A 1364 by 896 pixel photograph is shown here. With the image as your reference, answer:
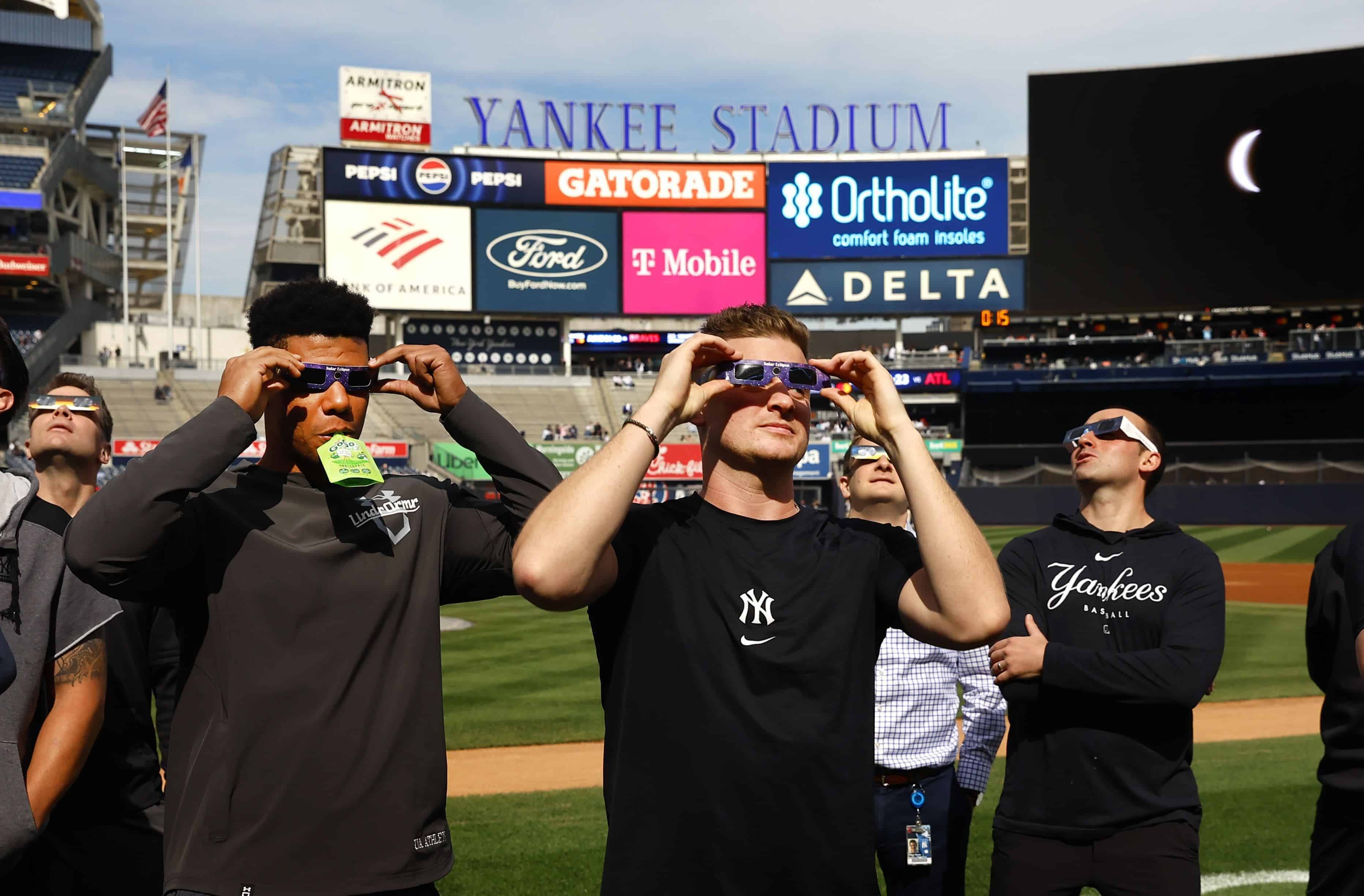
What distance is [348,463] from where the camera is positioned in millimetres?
2938

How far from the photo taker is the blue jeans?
4422 mm

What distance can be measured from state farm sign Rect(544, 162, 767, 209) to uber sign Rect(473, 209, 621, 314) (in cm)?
79

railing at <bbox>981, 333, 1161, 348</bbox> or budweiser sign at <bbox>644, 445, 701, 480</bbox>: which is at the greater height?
railing at <bbox>981, 333, 1161, 348</bbox>

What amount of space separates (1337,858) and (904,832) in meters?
1.41

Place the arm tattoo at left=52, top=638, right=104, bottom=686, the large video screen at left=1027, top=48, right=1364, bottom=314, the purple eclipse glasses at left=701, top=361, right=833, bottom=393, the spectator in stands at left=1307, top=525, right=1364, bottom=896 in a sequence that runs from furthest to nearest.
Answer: the large video screen at left=1027, top=48, right=1364, bottom=314, the spectator in stands at left=1307, top=525, right=1364, bottom=896, the arm tattoo at left=52, top=638, right=104, bottom=686, the purple eclipse glasses at left=701, top=361, right=833, bottom=393

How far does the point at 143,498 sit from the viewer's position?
8.99 feet

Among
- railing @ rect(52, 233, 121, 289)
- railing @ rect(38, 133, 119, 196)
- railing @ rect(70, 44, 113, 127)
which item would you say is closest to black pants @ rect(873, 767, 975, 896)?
railing @ rect(52, 233, 121, 289)

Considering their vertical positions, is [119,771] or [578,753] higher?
[119,771]

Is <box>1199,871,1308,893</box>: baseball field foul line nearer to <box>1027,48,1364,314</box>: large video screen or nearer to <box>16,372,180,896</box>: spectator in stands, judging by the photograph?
<box>16,372,180,896</box>: spectator in stands

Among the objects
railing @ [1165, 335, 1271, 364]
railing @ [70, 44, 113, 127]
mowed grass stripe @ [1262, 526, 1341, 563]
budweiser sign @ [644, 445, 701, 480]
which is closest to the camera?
mowed grass stripe @ [1262, 526, 1341, 563]

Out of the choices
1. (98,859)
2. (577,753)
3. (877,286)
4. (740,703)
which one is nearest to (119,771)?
(98,859)

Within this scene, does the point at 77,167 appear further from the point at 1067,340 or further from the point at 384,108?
the point at 1067,340

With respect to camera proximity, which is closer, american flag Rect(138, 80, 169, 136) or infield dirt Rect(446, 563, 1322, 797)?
infield dirt Rect(446, 563, 1322, 797)

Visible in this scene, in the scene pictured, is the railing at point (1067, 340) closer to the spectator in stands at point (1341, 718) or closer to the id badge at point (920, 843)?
the id badge at point (920, 843)
